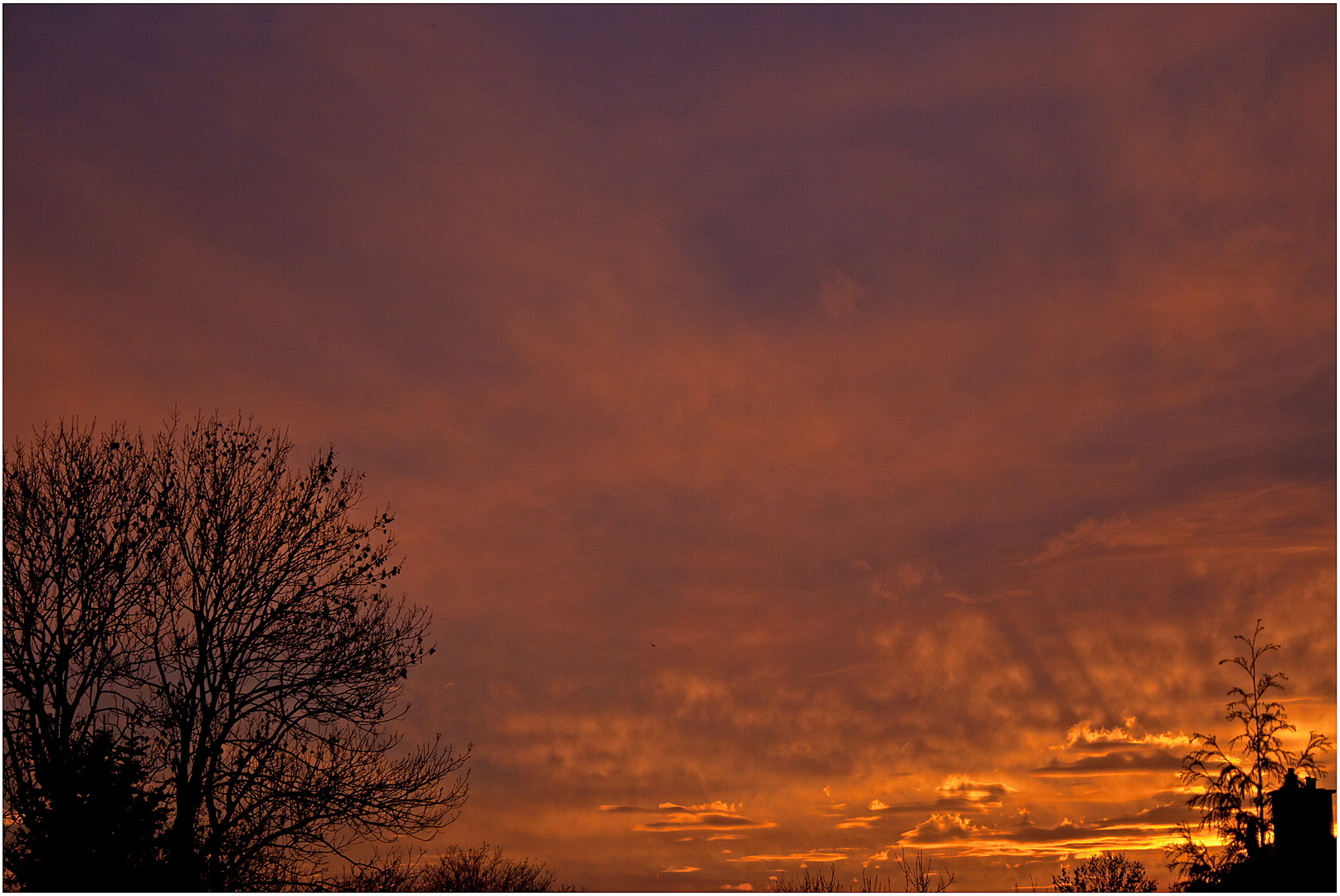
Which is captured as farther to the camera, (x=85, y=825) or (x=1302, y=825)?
(x=1302, y=825)

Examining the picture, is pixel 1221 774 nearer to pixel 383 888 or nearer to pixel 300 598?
pixel 383 888

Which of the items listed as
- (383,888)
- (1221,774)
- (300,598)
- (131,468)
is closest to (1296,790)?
(1221,774)

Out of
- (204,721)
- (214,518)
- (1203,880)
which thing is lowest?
(1203,880)

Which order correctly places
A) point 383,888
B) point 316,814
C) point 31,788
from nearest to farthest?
point 31,788
point 316,814
point 383,888

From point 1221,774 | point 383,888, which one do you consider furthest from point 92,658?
point 1221,774

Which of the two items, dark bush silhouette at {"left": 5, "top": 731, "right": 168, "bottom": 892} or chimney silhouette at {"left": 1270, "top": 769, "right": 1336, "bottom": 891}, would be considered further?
chimney silhouette at {"left": 1270, "top": 769, "right": 1336, "bottom": 891}

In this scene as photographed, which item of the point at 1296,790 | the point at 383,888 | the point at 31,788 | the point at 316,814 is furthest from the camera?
the point at 1296,790

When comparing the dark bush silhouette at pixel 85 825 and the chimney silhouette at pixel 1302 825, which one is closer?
the dark bush silhouette at pixel 85 825

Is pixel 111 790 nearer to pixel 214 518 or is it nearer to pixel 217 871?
pixel 217 871

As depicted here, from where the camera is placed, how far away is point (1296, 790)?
86.3ft

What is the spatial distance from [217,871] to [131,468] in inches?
339

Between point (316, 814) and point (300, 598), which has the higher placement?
point (300, 598)

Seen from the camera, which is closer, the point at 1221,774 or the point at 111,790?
the point at 111,790

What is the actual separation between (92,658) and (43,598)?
5.48 ft
